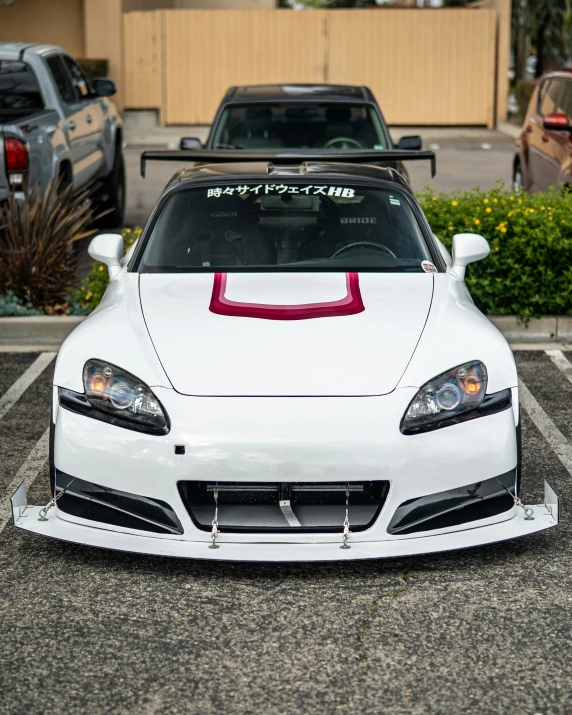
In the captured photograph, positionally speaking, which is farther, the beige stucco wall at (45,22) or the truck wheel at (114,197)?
the beige stucco wall at (45,22)

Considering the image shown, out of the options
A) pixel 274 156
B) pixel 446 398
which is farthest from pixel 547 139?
pixel 446 398

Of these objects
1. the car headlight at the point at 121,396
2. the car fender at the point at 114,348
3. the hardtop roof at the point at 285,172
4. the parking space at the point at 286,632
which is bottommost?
the parking space at the point at 286,632

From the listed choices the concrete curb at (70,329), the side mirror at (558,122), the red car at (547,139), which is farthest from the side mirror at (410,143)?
the concrete curb at (70,329)

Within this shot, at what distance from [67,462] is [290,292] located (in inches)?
51.8

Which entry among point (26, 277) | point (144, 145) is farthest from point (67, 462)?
point (144, 145)

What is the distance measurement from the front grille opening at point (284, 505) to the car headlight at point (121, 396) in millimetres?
293

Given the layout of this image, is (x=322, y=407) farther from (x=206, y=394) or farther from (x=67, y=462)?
(x=67, y=462)

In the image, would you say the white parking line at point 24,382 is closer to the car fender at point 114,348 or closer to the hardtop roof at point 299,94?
the car fender at point 114,348

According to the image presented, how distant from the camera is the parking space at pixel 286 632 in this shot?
11.4ft

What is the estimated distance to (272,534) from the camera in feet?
13.8

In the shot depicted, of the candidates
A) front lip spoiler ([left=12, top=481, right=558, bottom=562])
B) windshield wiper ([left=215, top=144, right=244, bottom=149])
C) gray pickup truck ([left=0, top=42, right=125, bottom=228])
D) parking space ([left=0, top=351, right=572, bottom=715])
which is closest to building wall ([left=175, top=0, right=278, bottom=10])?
gray pickup truck ([left=0, top=42, right=125, bottom=228])

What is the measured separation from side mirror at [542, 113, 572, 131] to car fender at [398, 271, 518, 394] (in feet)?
20.7

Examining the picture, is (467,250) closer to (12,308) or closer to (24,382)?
(24,382)

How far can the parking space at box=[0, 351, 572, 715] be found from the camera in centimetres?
348
